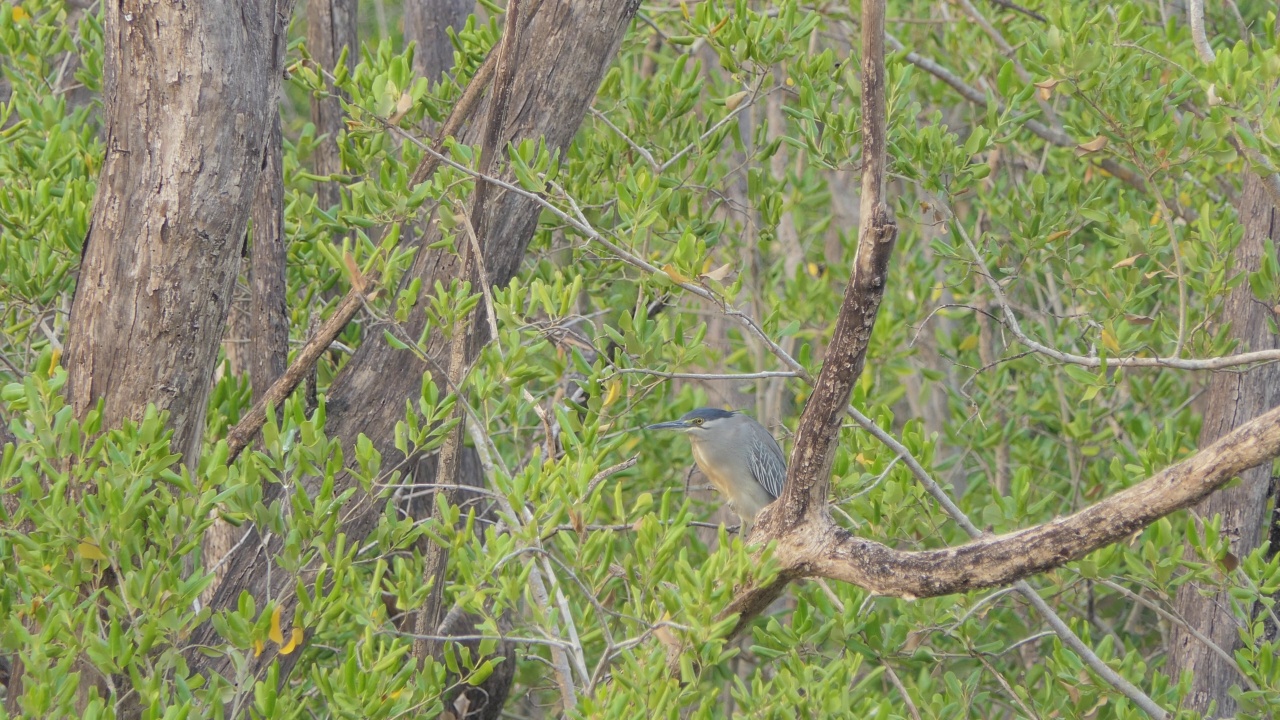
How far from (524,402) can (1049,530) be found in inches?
50.4

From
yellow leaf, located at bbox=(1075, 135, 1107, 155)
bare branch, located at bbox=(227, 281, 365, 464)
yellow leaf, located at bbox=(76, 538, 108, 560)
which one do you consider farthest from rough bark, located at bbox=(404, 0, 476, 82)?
yellow leaf, located at bbox=(76, 538, 108, 560)

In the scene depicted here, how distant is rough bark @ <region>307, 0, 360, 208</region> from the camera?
14.9ft

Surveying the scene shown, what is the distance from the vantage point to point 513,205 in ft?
11.9

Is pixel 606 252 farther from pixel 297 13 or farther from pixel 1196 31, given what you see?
pixel 297 13

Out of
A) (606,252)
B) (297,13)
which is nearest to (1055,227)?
(606,252)

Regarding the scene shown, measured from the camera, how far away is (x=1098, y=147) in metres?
3.82

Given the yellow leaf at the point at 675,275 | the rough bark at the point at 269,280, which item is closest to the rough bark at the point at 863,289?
the yellow leaf at the point at 675,275

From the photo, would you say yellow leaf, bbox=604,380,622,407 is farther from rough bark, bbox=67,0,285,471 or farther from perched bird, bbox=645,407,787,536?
perched bird, bbox=645,407,787,536

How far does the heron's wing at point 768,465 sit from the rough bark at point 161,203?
2916 millimetres

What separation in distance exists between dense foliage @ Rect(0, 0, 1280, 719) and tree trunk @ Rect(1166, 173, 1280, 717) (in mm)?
163

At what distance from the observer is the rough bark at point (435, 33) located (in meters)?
4.96

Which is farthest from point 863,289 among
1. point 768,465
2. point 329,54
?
point 768,465

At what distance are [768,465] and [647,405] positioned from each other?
3.27 ft

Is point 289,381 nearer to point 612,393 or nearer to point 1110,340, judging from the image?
point 612,393
